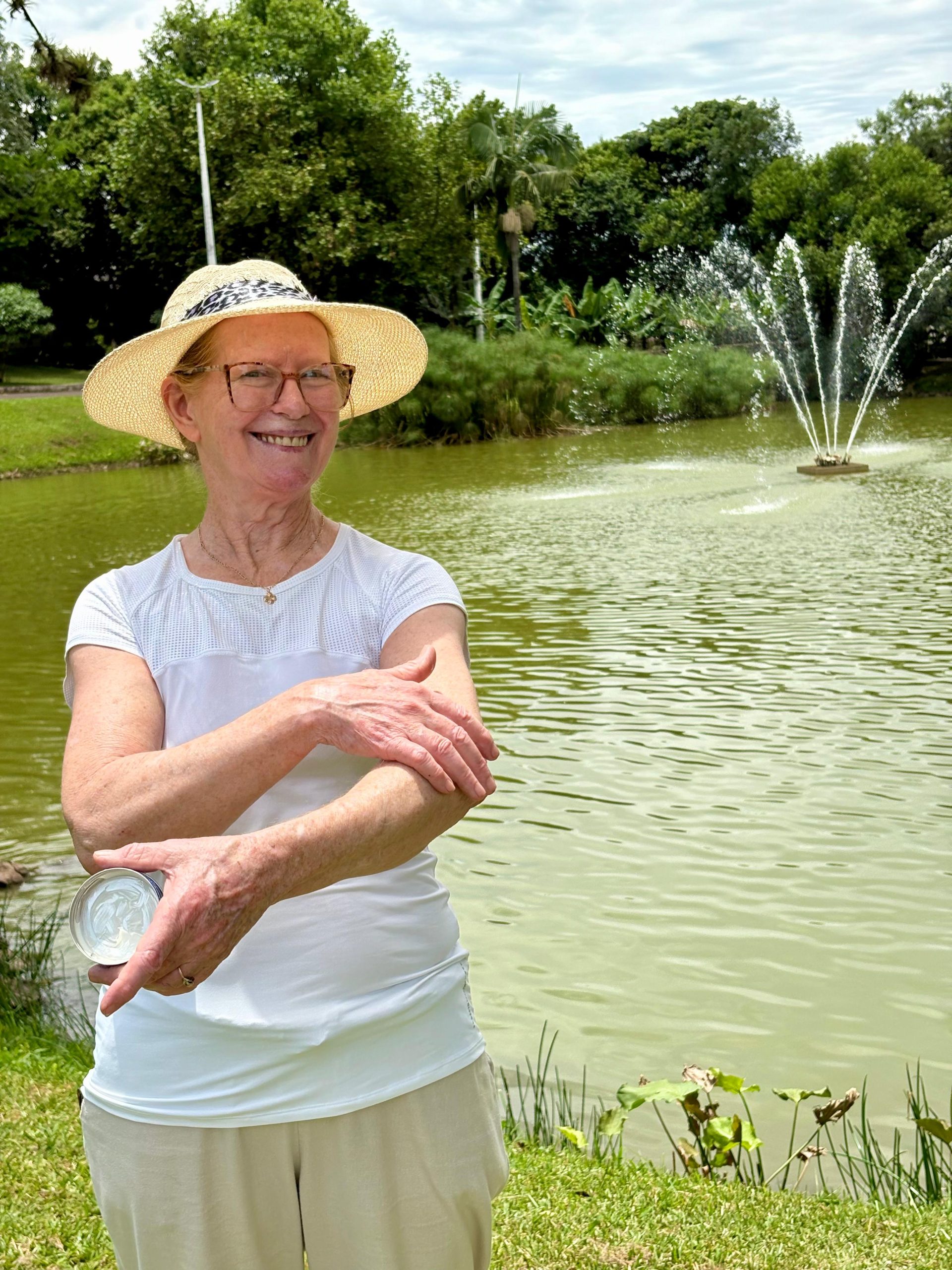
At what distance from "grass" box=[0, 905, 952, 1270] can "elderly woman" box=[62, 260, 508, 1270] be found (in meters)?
1.17

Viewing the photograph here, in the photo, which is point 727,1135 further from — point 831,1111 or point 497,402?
point 497,402

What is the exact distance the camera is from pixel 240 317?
1.99m

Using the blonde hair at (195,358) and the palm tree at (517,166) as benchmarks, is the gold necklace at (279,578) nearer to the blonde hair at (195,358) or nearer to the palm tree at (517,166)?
the blonde hair at (195,358)

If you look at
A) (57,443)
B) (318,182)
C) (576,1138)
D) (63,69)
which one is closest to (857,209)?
(318,182)

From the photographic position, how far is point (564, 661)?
33.1ft

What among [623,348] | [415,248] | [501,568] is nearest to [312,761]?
[501,568]

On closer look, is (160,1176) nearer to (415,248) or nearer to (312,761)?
(312,761)

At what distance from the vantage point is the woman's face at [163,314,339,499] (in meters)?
1.98

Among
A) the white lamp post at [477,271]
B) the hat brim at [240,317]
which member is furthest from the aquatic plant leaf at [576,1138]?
the white lamp post at [477,271]

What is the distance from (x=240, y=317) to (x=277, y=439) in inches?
7.2

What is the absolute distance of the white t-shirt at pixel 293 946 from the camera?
1691mm

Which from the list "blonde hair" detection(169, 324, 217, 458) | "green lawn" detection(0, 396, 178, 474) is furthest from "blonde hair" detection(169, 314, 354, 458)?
"green lawn" detection(0, 396, 178, 474)

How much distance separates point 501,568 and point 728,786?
738cm

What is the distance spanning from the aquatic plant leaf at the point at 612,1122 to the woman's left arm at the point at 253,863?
6.79 feet
